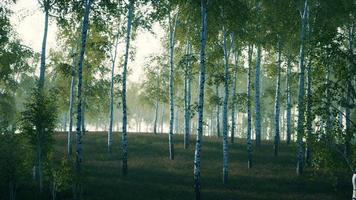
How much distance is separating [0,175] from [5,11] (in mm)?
12312

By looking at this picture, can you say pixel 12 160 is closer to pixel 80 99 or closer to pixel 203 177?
pixel 80 99

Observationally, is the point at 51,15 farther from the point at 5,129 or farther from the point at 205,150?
the point at 205,150

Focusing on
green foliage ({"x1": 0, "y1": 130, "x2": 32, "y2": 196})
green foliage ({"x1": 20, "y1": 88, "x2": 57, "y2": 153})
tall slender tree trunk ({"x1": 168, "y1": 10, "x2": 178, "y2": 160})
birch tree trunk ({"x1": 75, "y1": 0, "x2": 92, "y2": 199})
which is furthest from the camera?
tall slender tree trunk ({"x1": 168, "y1": 10, "x2": 178, "y2": 160})

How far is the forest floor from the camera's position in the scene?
20641mm

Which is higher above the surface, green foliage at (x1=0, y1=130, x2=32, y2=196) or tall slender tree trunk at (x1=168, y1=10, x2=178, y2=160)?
tall slender tree trunk at (x1=168, y1=10, x2=178, y2=160)

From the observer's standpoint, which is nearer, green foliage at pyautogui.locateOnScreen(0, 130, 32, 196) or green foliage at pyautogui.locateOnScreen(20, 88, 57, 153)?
green foliage at pyautogui.locateOnScreen(0, 130, 32, 196)

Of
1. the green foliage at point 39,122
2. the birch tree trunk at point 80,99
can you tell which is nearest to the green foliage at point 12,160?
the green foliage at point 39,122

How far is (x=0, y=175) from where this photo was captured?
1928cm

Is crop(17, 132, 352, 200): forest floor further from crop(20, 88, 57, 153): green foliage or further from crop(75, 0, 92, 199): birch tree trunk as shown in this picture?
crop(20, 88, 57, 153): green foliage

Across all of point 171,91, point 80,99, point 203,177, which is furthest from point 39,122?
point 171,91

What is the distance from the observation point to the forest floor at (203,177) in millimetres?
20641

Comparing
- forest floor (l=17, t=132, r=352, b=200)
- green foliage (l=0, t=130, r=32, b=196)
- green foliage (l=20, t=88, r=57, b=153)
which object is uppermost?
green foliage (l=20, t=88, r=57, b=153)

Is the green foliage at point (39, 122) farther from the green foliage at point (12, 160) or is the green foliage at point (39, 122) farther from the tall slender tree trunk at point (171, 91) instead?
the tall slender tree trunk at point (171, 91)

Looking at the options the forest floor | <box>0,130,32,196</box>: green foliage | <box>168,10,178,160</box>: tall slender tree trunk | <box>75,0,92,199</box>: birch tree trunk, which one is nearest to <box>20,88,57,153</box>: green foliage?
<box>0,130,32,196</box>: green foliage
